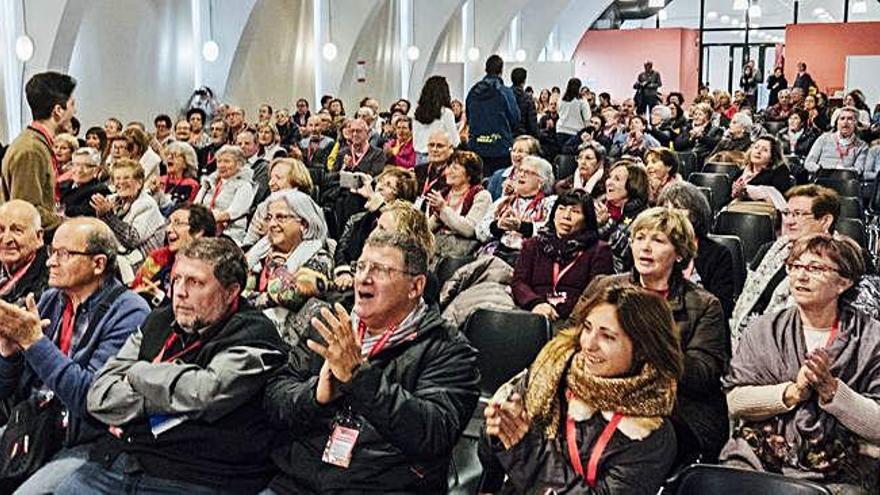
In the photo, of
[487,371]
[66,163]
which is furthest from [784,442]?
[66,163]

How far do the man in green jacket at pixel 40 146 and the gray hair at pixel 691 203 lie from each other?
2698 millimetres

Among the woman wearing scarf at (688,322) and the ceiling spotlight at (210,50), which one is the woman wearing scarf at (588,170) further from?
the ceiling spotlight at (210,50)

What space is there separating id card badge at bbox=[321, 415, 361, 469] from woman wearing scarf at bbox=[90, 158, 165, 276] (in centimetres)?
282

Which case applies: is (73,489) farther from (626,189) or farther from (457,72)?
(457,72)

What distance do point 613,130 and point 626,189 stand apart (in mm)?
5365

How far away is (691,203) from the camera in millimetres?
4363

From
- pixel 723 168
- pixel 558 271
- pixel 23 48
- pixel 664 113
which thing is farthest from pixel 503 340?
pixel 664 113

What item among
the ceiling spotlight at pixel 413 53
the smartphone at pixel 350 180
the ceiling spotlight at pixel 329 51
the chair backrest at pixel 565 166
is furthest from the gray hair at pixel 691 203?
the ceiling spotlight at pixel 413 53

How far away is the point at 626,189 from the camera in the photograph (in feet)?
17.3

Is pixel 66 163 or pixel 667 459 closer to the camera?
pixel 667 459

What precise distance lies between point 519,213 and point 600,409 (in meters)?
2.90

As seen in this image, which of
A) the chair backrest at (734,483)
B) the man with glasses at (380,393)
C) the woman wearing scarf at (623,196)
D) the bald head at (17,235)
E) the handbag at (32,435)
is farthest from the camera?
the woman wearing scarf at (623,196)

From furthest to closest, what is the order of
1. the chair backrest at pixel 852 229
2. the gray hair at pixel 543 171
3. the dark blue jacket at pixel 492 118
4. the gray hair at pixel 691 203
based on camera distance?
the dark blue jacket at pixel 492 118 < the gray hair at pixel 543 171 < the chair backrest at pixel 852 229 < the gray hair at pixel 691 203

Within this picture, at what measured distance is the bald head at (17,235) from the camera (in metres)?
3.80
